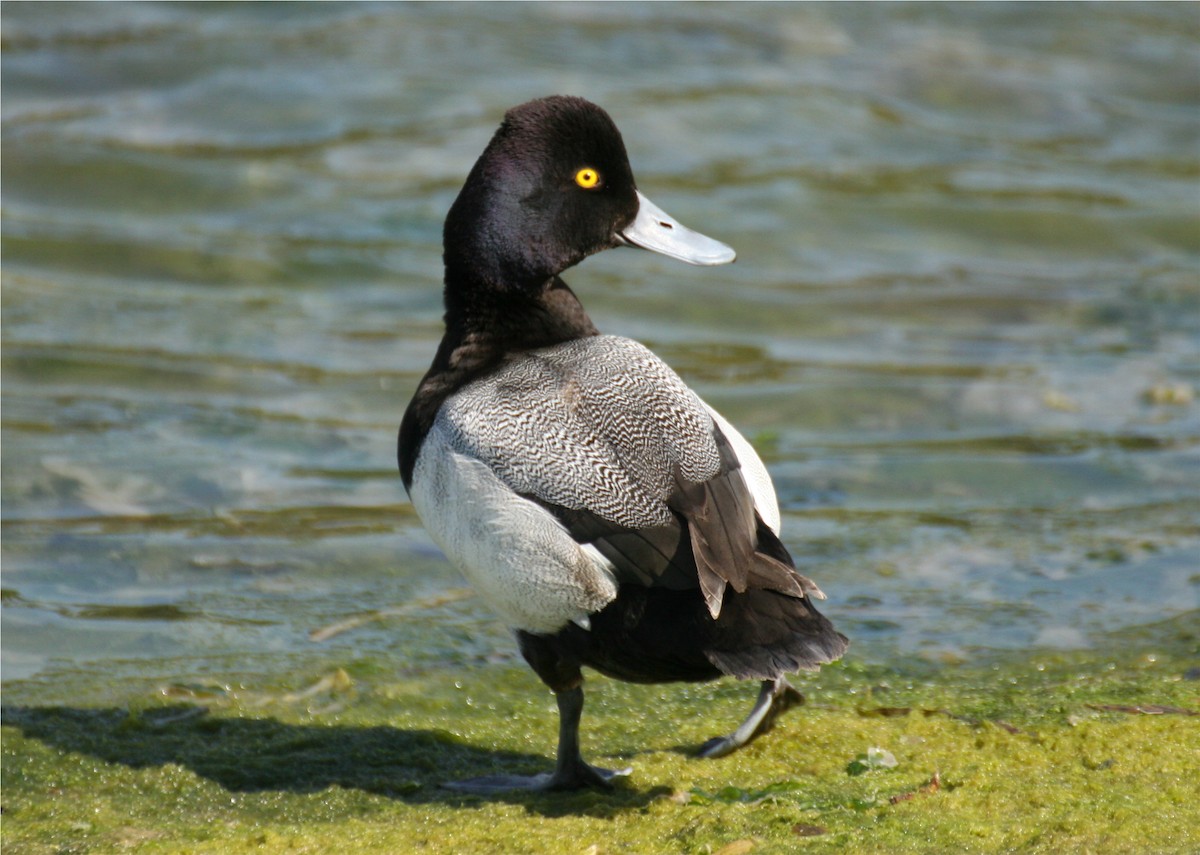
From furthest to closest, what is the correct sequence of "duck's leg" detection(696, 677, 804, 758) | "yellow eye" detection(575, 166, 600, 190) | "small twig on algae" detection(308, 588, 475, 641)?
"small twig on algae" detection(308, 588, 475, 641) → "yellow eye" detection(575, 166, 600, 190) → "duck's leg" detection(696, 677, 804, 758)

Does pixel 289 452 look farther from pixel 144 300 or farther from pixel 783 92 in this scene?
pixel 783 92

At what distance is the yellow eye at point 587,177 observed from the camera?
4594 millimetres

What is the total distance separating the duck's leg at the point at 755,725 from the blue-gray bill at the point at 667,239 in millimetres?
1449

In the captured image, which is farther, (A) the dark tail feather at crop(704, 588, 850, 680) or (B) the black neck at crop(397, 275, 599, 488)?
(B) the black neck at crop(397, 275, 599, 488)

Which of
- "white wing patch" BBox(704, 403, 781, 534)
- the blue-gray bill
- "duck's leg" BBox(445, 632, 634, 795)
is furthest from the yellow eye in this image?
"duck's leg" BBox(445, 632, 634, 795)

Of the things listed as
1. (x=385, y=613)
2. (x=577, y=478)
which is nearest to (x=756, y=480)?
(x=577, y=478)

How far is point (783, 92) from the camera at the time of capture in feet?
41.9

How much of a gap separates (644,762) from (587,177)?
1.81m

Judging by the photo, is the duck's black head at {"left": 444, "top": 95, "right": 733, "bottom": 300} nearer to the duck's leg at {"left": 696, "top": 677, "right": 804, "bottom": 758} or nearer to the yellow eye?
the yellow eye

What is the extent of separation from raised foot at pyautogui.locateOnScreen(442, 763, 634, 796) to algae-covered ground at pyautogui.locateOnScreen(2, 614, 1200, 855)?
48mm

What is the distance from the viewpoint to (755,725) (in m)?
4.15

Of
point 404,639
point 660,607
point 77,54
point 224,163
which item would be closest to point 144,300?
point 224,163

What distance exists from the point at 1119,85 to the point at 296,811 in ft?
39.2

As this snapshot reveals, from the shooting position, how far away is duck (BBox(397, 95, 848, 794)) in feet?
11.8
